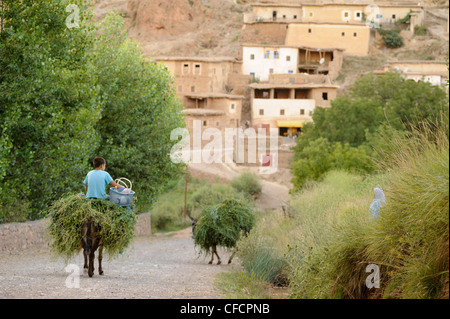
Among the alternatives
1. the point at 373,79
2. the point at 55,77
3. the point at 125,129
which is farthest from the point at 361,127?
the point at 55,77

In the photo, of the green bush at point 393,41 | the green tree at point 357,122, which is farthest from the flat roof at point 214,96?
the green bush at point 393,41

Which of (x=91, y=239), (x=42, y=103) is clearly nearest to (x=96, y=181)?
(x=91, y=239)

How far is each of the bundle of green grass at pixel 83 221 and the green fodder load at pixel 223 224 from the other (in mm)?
4187

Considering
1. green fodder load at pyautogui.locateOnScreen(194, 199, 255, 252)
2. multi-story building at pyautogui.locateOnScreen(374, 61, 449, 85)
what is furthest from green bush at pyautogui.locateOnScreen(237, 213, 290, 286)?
multi-story building at pyautogui.locateOnScreen(374, 61, 449, 85)

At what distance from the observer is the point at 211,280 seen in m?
11.6

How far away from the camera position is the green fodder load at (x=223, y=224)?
14.9 meters

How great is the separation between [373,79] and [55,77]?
37.8 metres

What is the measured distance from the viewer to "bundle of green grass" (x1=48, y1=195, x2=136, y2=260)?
34.3 feet

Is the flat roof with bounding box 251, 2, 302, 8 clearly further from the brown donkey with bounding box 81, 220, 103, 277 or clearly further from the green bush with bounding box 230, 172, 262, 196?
the brown donkey with bounding box 81, 220, 103, 277

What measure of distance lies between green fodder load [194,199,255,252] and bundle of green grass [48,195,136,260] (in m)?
4.19

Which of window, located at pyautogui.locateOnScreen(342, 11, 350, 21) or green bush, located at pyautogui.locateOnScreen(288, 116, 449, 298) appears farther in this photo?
window, located at pyautogui.locateOnScreen(342, 11, 350, 21)

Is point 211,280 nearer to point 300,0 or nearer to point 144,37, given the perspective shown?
point 144,37

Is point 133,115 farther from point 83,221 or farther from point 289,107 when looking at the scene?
point 289,107

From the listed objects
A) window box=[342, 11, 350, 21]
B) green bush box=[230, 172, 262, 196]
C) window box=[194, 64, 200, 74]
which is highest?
window box=[342, 11, 350, 21]
